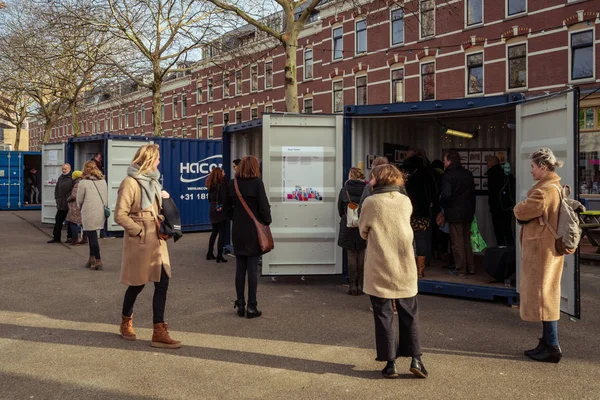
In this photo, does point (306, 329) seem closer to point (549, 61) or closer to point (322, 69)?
point (549, 61)

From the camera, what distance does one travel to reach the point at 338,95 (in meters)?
32.4

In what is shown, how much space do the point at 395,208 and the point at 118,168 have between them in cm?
1134

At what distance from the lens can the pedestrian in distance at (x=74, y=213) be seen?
11.6 meters

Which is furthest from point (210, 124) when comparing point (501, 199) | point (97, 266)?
point (501, 199)

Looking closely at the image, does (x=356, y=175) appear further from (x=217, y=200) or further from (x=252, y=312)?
(x=217, y=200)

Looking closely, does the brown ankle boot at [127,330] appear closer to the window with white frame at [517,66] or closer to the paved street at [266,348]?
the paved street at [266,348]

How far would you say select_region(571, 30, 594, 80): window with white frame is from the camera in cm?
2048

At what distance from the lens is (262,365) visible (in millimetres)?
4785

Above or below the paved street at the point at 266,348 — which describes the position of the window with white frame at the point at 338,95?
above

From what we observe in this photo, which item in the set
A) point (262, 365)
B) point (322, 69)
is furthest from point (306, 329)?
point (322, 69)

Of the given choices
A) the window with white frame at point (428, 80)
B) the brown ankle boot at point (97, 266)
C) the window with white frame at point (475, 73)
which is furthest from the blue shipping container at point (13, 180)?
the window with white frame at point (475, 73)

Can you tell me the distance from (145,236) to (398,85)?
24821 millimetres

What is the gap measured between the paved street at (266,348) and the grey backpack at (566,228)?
3.34ft

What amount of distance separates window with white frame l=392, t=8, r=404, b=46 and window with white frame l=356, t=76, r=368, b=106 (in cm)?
287
